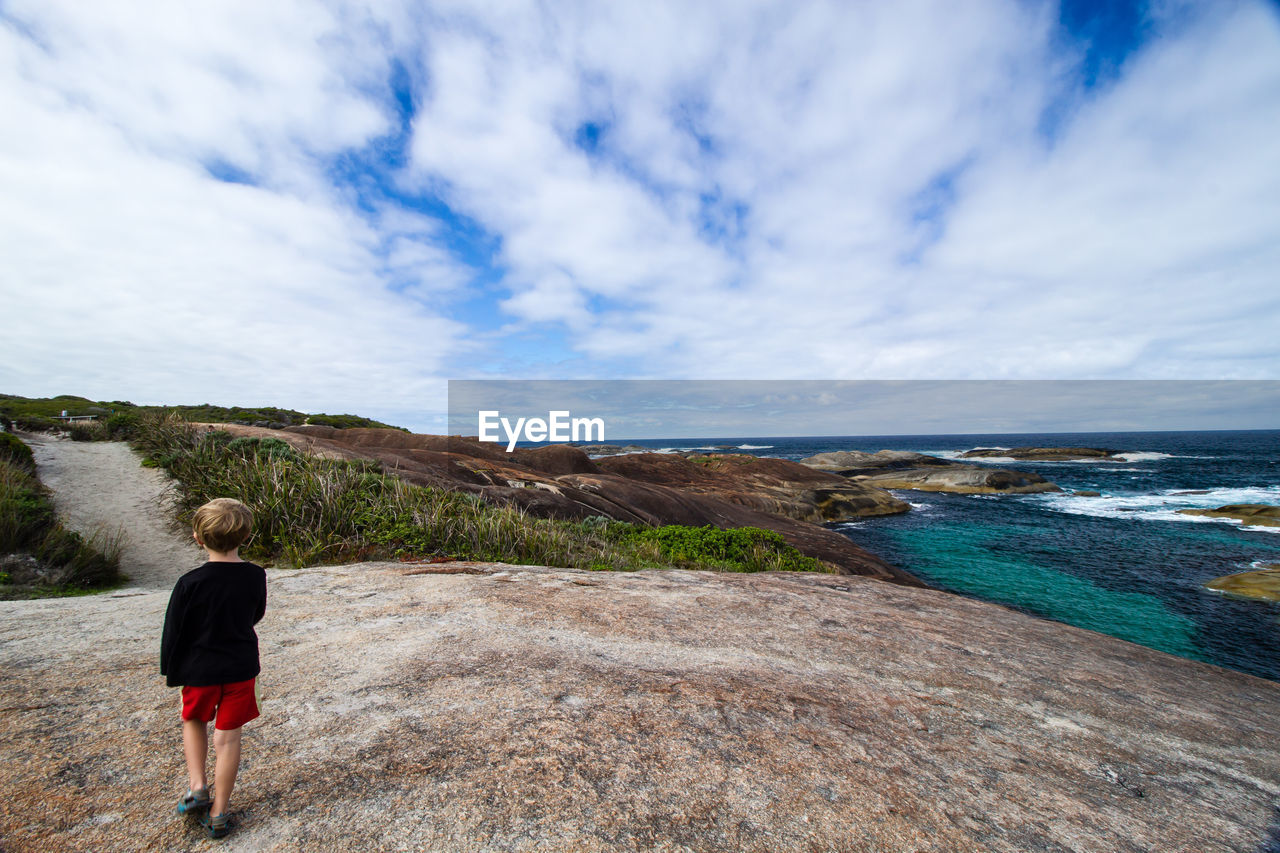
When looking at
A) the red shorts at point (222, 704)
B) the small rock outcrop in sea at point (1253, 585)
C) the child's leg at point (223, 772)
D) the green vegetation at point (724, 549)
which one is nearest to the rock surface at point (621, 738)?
the child's leg at point (223, 772)

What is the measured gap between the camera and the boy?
283 cm

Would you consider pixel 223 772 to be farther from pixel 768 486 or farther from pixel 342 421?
pixel 342 421

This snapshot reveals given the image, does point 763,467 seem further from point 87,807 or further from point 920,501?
point 87,807

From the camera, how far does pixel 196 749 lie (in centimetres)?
290

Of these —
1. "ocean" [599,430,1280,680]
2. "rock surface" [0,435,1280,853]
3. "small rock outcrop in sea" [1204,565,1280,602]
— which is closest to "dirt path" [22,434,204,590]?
"rock surface" [0,435,1280,853]

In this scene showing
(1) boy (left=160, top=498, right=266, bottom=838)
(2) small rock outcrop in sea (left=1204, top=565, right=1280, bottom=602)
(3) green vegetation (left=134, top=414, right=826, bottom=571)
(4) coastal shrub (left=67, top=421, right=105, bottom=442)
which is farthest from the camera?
(4) coastal shrub (left=67, top=421, right=105, bottom=442)

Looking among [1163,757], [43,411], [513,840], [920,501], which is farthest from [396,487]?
[920,501]

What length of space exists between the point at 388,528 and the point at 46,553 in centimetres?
482

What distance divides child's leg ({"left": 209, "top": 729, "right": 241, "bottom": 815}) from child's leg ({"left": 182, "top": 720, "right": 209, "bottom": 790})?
11 centimetres

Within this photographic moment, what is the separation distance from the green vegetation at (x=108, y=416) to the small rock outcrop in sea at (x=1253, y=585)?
36.5 metres

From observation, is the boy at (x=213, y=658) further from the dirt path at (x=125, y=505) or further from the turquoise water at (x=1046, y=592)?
the turquoise water at (x=1046, y=592)

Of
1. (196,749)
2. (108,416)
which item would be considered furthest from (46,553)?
(108,416)

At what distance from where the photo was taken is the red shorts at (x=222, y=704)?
9.53 feet

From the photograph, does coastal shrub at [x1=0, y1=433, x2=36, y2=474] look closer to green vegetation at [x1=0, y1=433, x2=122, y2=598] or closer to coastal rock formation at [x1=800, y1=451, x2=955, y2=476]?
green vegetation at [x1=0, y1=433, x2=122, y2=598]
